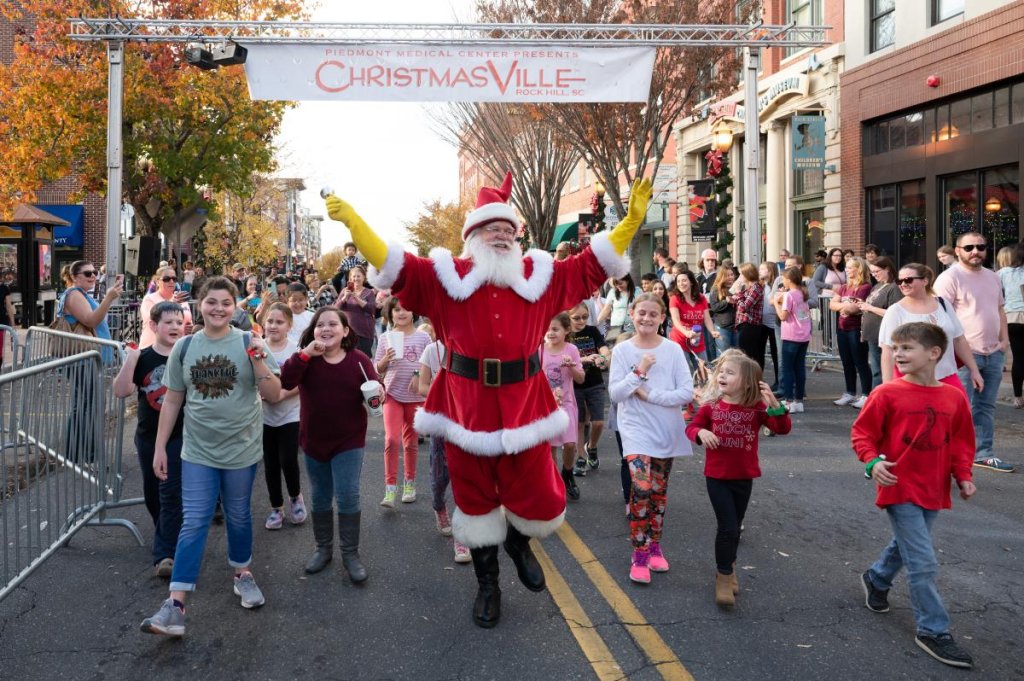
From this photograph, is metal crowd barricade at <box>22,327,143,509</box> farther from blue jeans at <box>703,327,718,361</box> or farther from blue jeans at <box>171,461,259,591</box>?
blue jeans at <box>703,327,718,361</box>

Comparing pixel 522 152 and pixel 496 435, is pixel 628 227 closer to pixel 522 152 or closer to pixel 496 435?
pixel 496 435

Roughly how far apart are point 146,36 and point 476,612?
10707 mm

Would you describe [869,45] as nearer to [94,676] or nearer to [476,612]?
[476,612]

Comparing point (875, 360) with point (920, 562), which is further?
point (875, 360)

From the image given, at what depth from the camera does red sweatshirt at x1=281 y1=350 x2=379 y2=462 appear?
492 cm

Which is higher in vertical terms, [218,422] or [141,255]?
[141,255]

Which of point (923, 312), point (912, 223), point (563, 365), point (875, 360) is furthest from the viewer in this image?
point (912, 223)

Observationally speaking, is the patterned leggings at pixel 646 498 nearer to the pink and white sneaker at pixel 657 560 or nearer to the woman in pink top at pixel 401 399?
the pink and white sneaker at pixel 657 560

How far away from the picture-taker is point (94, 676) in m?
3.69

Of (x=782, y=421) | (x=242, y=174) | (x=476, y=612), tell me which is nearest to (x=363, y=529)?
(x=476, y=612)

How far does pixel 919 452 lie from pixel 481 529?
2042 mm

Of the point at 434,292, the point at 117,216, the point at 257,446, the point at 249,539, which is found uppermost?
the point at 117,216

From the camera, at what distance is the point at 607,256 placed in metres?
4.55

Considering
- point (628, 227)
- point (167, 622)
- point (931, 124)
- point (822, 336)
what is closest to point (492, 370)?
point (628, 227)
